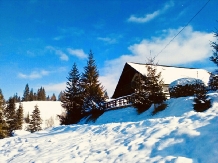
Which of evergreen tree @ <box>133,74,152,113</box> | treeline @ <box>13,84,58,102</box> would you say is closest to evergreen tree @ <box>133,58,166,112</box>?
evergreen tree @ <box>133,74,152,113</box>

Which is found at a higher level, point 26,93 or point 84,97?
point 26,93

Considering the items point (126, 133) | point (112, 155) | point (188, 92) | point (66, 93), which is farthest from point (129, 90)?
point (112, 155)

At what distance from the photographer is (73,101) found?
1300 inches

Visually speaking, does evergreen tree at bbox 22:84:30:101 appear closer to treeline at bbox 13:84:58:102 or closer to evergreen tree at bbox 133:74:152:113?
treeline at bbox 13:84:58:102

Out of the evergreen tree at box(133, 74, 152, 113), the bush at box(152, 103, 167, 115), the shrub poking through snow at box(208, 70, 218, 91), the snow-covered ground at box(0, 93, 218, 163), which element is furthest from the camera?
the evergreen tree at box(133, 74, 152, 113)

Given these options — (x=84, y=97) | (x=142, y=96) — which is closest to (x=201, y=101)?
(x=142, y=96)

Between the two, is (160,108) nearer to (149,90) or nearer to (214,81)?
(149,90)

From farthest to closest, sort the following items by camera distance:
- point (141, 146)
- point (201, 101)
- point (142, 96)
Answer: point (142, 96) → point (201, 101) → point (141, 146)

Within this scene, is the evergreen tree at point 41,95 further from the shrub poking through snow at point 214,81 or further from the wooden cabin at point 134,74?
the shrub poking through snow at point 214,81

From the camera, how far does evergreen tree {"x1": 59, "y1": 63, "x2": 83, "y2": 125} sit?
100 feet

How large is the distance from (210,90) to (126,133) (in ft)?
37.1

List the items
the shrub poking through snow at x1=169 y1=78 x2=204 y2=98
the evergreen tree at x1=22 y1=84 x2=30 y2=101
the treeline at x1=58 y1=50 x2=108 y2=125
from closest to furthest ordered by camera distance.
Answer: the shrub poking through snow at x1=169 y1=78 x2=204 y2=98
the treeline at x1=58 y1=50 x2=108 y2=125
the evergreen tree at x1=22 y1=84 x2=30 y2=101

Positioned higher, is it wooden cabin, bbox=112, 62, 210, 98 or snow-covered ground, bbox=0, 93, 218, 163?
wooden cabin, bbox=112, 62, 210, 98

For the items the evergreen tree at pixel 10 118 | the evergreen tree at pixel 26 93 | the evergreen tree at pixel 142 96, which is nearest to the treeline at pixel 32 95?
the evergreen tree at pixel 26 93
